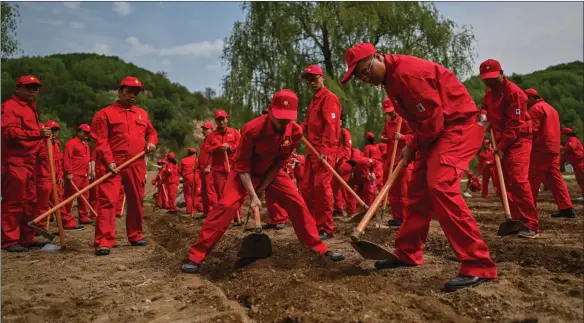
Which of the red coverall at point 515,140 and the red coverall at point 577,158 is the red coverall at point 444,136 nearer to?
the red coverall at point 515,140

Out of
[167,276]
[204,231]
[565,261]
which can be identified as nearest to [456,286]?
[565,261]

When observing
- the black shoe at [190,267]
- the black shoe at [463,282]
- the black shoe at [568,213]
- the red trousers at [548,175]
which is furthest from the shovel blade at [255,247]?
the black shoe at [568,213]

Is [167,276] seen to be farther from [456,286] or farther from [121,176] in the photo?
[456,286]

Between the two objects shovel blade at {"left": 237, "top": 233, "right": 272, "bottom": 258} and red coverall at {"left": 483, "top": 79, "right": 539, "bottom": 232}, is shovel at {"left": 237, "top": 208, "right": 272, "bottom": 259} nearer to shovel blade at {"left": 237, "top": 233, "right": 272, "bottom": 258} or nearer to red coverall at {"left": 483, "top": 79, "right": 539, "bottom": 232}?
shovel blade at {"left": 237, "top": 233, "right": 272, "bottom": 258}

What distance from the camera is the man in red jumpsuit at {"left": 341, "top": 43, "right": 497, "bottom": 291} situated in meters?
3.45

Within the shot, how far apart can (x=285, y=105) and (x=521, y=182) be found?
349cm

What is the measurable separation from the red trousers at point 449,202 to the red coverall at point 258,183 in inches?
40.6

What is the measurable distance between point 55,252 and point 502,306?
17.9 feet

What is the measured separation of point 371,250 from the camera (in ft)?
13.0

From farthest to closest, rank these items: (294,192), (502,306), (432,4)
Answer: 1. (432,4)
2. (294,192)
3. (502,306)

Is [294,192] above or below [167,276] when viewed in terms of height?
above

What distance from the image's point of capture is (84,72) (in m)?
46.1

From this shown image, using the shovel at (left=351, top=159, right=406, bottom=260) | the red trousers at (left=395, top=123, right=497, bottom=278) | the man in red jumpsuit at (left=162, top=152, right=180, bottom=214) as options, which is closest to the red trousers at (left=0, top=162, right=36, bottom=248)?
the shovel at (left=351, top=159, right=406, bottom=260)

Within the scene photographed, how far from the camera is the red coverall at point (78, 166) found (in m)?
10.1
